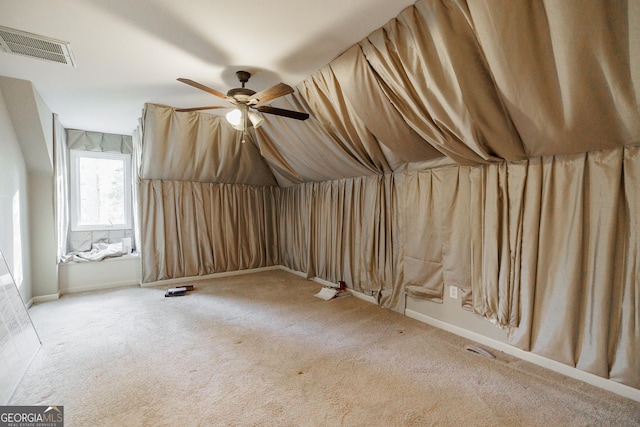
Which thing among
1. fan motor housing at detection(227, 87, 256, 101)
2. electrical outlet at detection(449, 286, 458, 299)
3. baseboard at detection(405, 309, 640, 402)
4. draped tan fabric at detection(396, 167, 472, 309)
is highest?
fan motor housing at detection(227, 87, 256, 101)

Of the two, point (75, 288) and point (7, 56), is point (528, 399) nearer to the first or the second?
point (7, 56)

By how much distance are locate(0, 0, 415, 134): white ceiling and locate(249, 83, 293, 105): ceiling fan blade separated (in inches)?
13.3

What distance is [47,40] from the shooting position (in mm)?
2186

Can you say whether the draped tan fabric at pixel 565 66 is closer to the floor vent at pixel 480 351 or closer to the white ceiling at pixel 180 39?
the white ceiling at pixel 180 39

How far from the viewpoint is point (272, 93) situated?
2375 millimetres

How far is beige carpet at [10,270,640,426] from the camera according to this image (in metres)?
1.68

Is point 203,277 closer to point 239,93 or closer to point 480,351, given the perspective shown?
point 239,93

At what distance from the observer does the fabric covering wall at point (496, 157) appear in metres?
1.64

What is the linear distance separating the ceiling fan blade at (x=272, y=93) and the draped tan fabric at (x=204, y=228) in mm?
2903

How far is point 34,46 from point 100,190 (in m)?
3.22

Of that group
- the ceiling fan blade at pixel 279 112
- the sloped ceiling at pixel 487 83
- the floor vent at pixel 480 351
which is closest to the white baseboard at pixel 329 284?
the floor vent at pixel 480 351

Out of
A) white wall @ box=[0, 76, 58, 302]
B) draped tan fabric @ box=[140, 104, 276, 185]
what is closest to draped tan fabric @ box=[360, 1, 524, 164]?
draped tan fabric @ box=[140, 104, 276, 185]

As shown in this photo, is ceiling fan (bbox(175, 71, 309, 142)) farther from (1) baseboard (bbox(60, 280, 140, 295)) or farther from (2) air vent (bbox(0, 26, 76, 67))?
(1) baseboard (bbox(60, 280, 140, 295))

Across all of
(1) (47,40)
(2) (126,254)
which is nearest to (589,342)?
(1) (47,40)
